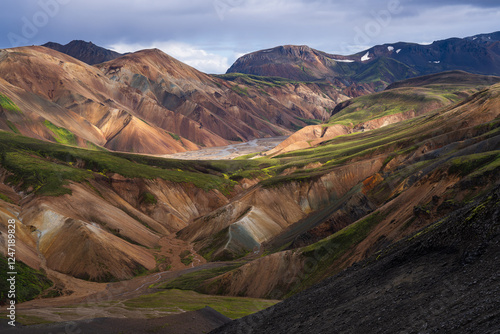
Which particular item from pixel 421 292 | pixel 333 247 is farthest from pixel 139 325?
pixel 421 292

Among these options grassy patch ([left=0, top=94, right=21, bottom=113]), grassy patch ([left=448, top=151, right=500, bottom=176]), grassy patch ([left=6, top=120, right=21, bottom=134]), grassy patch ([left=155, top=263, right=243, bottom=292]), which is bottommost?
grassy patch ([left=155, top=263, right=243, bottom=292])

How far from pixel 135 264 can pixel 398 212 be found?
44.9 m

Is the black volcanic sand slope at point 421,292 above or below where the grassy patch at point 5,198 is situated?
below

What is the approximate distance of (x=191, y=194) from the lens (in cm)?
12156

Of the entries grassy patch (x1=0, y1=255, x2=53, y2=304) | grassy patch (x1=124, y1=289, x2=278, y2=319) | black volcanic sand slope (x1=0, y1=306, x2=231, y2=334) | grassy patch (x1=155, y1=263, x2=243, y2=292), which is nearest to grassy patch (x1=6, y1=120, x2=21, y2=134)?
grassy patch (x1=0, y1=255, x2=53, y2=304)

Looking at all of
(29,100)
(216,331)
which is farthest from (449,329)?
(29,100)

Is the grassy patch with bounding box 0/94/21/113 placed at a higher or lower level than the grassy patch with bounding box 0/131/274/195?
higher

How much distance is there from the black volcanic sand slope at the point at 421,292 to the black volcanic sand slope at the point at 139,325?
860cm

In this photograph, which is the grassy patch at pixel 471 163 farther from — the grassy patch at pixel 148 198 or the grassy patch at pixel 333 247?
the grassy patch at pixel 148 198

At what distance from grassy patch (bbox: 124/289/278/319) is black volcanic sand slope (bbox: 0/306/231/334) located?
11.3 ft

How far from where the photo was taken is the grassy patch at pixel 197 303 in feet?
163

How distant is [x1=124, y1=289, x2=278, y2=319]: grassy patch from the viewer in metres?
49.8

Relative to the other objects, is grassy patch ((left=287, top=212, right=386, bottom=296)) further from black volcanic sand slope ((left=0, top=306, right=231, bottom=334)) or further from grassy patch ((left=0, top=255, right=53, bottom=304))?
grassy patch ((left=0, top=255, right=53, bottom=304))

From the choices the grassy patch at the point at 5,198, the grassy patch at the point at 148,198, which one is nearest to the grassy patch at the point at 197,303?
the grassy patch at the point at 5,198
